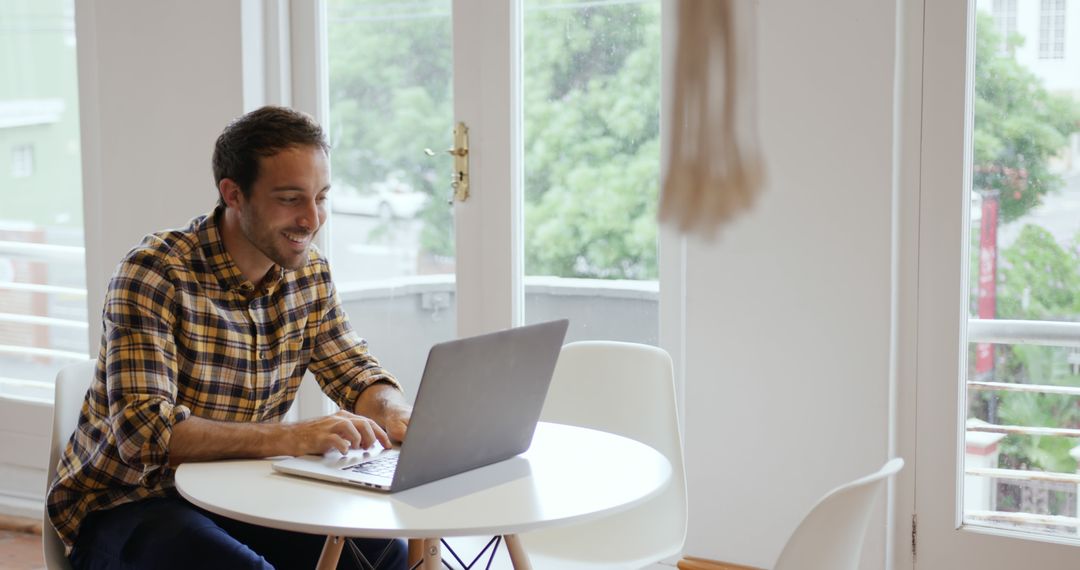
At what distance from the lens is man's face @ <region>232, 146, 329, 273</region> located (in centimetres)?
197

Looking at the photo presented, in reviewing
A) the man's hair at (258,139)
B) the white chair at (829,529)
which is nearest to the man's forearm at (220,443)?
the man's hair at (258,139)

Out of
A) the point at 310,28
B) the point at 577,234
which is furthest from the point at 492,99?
the point at 310,28

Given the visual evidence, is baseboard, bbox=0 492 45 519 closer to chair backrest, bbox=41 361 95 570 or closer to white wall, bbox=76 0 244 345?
white wall, bbox=76 0 244 345

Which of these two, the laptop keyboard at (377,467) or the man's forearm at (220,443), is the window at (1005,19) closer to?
the laptop keyboard at (377,467)

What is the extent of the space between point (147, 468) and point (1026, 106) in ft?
6.31

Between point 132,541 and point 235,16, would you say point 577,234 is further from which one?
point 132,541

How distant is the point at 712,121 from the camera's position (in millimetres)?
2658

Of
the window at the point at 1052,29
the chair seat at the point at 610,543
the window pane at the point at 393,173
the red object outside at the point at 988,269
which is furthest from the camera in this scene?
the window pane at the point at 393,173

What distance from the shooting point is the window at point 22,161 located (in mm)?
3754

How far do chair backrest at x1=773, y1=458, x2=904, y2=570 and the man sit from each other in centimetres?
71

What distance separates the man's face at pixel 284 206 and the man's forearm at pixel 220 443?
352 mm

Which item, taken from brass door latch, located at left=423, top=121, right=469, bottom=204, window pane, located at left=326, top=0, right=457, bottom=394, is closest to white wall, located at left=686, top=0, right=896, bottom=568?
brass door latch, located at left=423, top=121, right=469, bottom=204

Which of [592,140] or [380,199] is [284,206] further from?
[380,199]

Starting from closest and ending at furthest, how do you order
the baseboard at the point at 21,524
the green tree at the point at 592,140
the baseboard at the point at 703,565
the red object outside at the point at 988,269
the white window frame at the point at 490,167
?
the red object outside at the point at 988,269, the baseboard at the point at 703,565, the green tree at the point at 592,140, the white window frame at the point at 490,167, the baseboard at the point at 21,524
